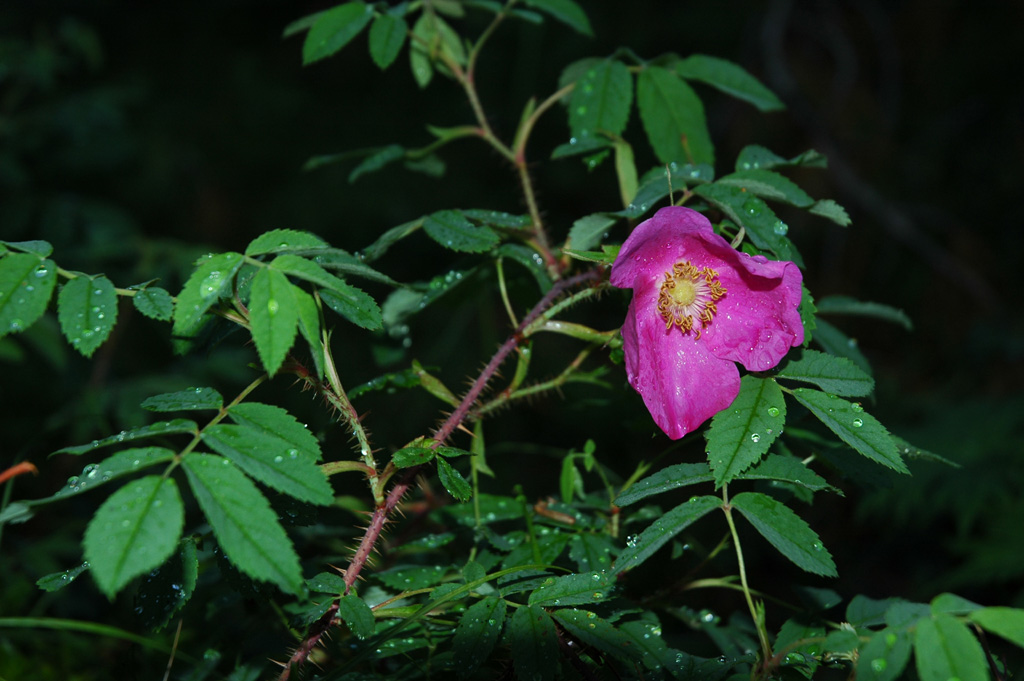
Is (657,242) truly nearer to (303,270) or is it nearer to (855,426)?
(855,426)

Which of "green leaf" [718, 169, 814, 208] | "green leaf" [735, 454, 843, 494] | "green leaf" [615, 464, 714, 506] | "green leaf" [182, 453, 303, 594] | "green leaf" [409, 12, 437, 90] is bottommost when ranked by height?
"green leaf" [615, 464, 714, 506]

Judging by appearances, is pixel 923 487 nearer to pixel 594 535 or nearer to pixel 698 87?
pixel 594 535

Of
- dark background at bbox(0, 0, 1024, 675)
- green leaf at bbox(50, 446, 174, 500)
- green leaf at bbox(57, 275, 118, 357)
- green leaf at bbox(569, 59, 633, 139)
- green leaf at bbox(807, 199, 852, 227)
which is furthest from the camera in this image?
dark background at bbox(0, 0, 1024, 675)

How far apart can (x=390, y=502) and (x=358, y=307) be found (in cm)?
28

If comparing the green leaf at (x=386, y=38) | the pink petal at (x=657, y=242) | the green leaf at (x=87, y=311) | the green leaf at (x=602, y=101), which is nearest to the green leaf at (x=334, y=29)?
the green leaf at (x=386, y=38)

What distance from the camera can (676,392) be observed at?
1.12 m

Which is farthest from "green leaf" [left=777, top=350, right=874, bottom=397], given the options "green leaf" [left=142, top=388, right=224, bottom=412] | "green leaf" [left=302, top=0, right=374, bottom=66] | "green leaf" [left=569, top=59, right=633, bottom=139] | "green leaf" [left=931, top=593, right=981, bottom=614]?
"green leaf" [left=302, top=0, right=374, bottom=66]

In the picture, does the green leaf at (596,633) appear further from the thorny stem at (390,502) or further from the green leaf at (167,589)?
the green leaf at (167,589)

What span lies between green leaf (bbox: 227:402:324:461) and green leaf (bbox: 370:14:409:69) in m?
0.78

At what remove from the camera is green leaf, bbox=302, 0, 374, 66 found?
1478 mm

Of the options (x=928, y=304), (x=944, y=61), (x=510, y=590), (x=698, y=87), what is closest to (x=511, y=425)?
(x=698, y=87)

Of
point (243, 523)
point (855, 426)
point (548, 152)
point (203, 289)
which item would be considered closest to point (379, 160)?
point (203, 289)

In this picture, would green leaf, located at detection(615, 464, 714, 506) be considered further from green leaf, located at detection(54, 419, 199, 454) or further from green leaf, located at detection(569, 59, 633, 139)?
green leaf, located at detection(569, 59, 633, 139)

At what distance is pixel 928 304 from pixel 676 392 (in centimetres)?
423
